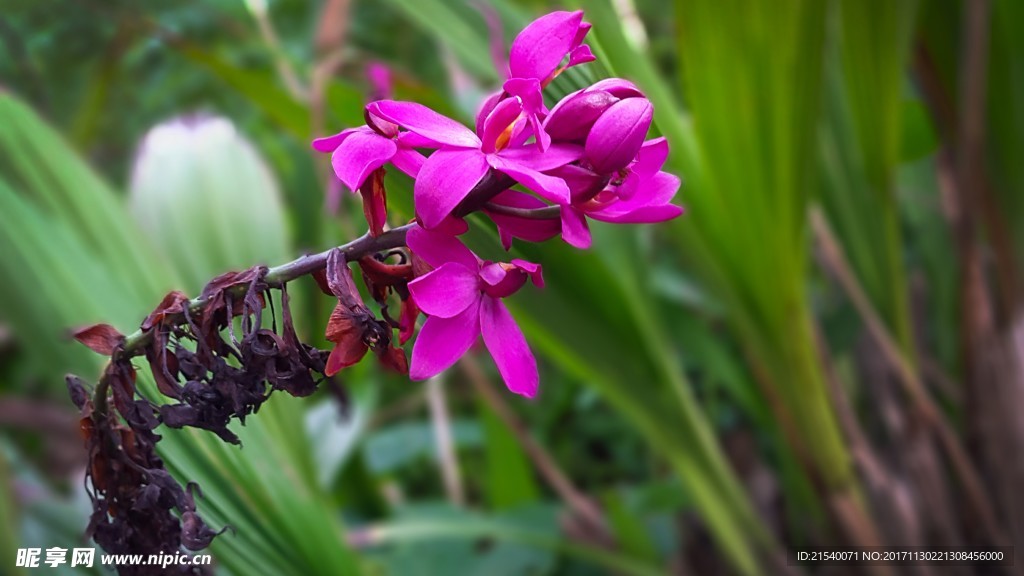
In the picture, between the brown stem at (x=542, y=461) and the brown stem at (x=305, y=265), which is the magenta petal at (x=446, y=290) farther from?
the brown stem at (x=542, y=461)

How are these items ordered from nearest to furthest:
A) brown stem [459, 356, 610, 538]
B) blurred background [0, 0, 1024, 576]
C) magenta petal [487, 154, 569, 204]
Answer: magenta petal [487, 154, 569, 204], blurred background [0, 0, 1024, 576], brown stem [459, 356, 610, 538]

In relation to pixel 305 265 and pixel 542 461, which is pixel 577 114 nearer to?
pixel 305 265

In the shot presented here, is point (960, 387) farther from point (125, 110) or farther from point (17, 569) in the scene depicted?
point (125, 110)

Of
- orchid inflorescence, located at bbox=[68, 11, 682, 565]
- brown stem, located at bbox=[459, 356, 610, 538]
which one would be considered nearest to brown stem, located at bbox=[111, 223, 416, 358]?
orchid inflorescence, located at bbox=[68, 11, 682, 565]

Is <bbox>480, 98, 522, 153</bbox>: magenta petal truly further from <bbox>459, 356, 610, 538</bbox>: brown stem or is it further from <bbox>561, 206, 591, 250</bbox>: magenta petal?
<bbox>459, 356, 610, 538</bbox>: brown stem

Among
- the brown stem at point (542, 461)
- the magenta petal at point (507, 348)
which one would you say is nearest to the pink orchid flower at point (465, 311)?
the magenta petal at point (507, 348)


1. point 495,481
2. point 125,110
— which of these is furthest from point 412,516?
point 125,110

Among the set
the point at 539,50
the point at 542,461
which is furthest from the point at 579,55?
the point at 542,461
